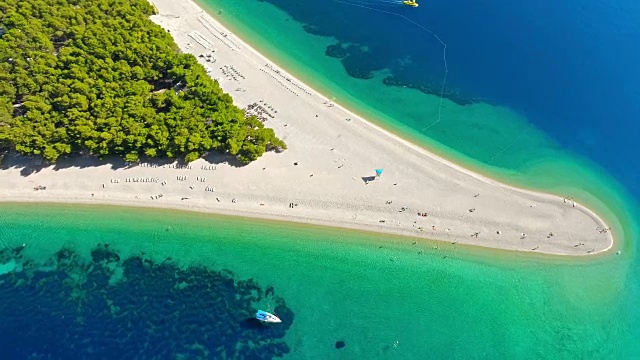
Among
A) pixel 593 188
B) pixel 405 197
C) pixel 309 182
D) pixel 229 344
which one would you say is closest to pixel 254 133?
pixel 309 182

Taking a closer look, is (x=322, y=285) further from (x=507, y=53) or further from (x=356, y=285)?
(x=507, y=53)

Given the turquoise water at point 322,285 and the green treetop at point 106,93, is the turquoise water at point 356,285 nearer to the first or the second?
the turquoise water at point 322,285

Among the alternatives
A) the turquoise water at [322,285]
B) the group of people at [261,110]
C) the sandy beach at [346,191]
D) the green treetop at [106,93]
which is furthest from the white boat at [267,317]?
the group of people at [261,110]

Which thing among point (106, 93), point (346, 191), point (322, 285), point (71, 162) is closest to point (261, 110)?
point (346, 191)

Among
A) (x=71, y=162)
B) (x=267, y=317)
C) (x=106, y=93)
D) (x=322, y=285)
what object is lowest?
(x=267, y=317)

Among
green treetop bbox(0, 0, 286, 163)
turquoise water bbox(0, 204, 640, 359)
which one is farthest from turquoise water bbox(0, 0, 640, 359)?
green treetop bbox(0, 0, 286, 163)
